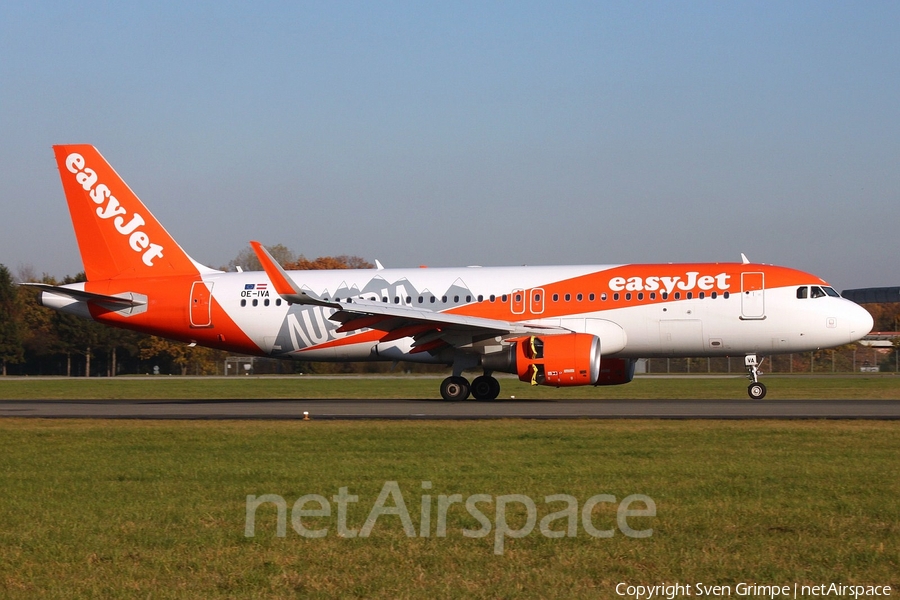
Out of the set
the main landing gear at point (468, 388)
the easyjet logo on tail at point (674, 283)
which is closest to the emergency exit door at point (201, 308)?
the main landing gear at point (468, 388)

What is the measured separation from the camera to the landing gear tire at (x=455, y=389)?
28.0 meters

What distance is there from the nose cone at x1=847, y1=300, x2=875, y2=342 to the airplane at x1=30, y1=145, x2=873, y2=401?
0.04 meters

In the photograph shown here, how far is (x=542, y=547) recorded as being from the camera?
754cm

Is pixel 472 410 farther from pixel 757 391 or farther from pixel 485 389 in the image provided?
pixel 757 391

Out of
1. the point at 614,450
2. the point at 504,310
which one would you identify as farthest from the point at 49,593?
the point at 504,310

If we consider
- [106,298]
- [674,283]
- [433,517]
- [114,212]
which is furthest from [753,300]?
[433,517]

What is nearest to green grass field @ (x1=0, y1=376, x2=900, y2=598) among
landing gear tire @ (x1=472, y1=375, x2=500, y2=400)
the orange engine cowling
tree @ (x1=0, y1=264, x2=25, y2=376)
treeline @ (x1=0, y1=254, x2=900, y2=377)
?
the orange engine cowling

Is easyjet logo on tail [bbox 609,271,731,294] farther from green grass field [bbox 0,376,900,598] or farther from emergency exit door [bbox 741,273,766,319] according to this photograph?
green grass field [bbox 0,376,900,598]

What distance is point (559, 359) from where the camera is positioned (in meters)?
25.0

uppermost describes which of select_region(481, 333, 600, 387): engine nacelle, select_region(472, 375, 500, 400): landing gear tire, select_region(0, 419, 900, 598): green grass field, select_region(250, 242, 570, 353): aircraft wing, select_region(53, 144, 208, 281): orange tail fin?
select_region(53, 144, 208, 281): orange tail fin

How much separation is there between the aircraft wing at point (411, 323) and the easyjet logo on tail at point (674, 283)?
1.98m

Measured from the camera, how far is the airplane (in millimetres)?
27000

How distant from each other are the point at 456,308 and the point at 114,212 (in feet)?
36.2

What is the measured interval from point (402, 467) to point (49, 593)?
6.05 m
